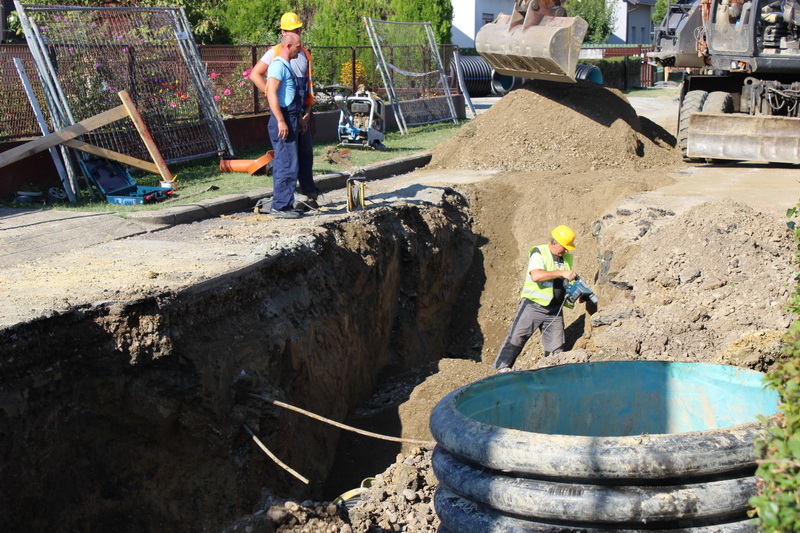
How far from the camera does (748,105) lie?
46.2 feet

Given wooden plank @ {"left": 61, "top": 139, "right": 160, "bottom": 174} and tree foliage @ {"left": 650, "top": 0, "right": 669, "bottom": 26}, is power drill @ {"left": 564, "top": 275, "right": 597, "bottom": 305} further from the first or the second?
tree foliage @ {"left": 650, "top": 0, "right": 669, "bottom": 26}

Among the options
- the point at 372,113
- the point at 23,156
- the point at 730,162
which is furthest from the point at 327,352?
the point at 730,162

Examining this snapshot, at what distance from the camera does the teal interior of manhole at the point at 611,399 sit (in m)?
4.07

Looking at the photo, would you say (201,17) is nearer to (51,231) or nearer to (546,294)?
(51,231)

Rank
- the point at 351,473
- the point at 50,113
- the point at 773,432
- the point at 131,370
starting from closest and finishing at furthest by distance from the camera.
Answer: the point at 773,432 < the point at 131,370 < the point at 351,473 < the point at 50,113

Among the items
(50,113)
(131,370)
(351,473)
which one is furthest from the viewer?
(50,113)

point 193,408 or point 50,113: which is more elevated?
point 50,113

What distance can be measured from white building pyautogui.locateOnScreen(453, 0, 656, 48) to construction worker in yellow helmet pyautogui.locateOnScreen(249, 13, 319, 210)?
28.9 meters

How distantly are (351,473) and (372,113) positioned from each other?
8.92 metres

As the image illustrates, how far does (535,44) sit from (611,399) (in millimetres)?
10141

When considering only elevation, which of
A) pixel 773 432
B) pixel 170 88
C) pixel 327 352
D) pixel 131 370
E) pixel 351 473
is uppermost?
pixel 170 88

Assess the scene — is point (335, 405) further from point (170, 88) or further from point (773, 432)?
point (170, 88)

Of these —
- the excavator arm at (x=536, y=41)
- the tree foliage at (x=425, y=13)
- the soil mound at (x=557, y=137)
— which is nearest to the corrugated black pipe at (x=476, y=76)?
the tree foliage at (x=425, y=13)

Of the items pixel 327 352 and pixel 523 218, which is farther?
pixel 523 218
